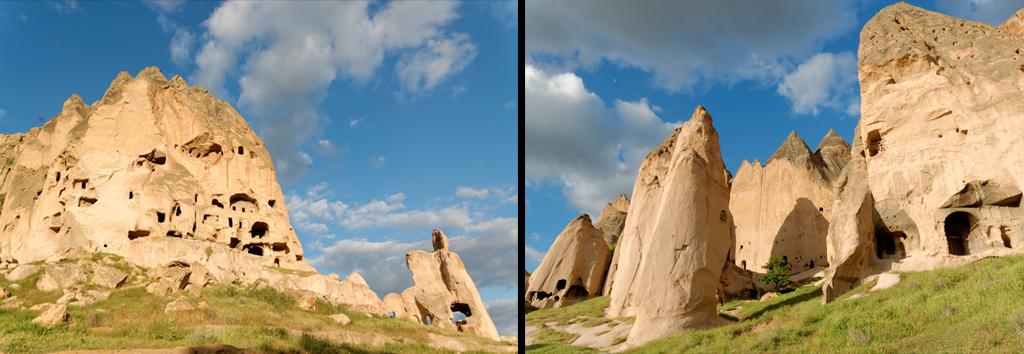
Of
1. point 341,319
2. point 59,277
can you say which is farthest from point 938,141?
point 59,277

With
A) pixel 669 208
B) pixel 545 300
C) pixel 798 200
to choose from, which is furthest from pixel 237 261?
pixel 798 200

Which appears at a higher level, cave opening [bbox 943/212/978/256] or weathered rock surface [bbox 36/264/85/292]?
cave opening [bbox 943/212/978/256]

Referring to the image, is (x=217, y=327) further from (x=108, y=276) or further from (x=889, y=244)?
(x=889, y=244)

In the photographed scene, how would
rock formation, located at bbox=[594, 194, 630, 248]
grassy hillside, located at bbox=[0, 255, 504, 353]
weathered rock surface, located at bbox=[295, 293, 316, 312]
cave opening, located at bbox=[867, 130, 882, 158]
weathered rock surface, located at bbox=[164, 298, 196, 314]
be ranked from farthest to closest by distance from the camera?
rock formation, located at bbox=[594, 194, 630, 248] → weathered rock surface, located at bbox=[295, 293, 316, 312] → cave opening, located at bbox=[867, 130, 882, 158] → weathered rock surface, located at bbox=[164, 298, 196, 314] → grassy hillside, located at bbox=[0, 255, 504, 353]

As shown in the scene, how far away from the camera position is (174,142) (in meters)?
34.7

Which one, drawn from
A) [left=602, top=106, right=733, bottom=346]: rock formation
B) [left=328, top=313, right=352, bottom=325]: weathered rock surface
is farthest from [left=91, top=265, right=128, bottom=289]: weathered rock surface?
[left=602, top=106, right=733, bottom=346]: rock formation

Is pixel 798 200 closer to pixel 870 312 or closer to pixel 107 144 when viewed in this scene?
pixel 870 312

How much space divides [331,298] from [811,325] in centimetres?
1964

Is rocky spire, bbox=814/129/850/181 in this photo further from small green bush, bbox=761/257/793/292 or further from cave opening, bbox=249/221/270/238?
cave opening, bbox=249/221/270/238

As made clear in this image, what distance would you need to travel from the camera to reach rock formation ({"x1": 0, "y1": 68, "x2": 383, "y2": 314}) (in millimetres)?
28578

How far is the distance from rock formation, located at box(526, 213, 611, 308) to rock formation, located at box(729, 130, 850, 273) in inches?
281

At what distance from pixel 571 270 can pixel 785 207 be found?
12696 mm

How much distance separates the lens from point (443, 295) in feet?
105

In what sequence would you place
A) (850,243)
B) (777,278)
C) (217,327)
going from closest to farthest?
(217,327) → (850,243) → (777,278)
